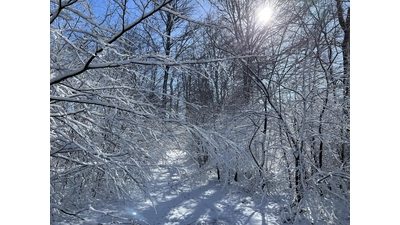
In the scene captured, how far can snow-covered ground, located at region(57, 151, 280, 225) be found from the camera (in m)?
3.09

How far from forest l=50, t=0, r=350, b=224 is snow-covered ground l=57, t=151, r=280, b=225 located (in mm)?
169

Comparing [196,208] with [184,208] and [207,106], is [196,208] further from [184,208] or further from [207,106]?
[207,106]

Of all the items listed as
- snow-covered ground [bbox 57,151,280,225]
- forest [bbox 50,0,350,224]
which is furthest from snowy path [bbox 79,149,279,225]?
forest [bbox 50,0,350,224]

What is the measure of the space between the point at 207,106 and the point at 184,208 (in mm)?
1953

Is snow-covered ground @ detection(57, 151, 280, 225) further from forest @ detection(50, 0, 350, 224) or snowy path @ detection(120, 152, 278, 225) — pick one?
forest @ detection(50, 0, 350, 224)

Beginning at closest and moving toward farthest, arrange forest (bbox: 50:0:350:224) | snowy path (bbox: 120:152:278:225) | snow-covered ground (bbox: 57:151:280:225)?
forest (bbox: 50:0:350:224) < snow-covered ground (bbox: 57:151:280:225) < snowy path (bbox: 120:152:278:225)

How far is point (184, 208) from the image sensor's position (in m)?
3.71

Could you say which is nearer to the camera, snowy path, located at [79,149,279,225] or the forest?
the forest

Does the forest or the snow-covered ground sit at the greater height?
the forest

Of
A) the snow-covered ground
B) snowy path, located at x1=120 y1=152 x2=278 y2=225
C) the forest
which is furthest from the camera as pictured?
snowy path, located at x1=120 y1=152 x2=278 y2=225

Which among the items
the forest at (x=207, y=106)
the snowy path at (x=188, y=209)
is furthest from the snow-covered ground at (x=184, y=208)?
the forest at (x=207, y=106)

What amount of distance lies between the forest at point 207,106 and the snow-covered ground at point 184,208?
0.17 meters
